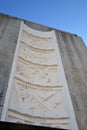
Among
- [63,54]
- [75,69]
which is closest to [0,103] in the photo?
[75,69]

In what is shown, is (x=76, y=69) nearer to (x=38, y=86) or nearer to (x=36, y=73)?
(x=36, y=73)

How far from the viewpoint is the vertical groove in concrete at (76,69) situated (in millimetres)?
3841

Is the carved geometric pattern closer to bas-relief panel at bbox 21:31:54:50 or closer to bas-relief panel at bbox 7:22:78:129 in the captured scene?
bas-relief panel at bbox 7:22:78:129

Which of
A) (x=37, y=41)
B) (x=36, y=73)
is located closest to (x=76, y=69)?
(x=36, y=73)

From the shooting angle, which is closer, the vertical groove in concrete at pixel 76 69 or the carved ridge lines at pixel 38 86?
the vertical groove in concrete at pixel 76 69

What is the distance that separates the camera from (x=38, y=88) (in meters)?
4.53

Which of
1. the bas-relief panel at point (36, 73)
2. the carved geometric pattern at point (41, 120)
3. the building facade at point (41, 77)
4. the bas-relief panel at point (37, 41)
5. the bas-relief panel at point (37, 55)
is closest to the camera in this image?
the carved geometric pattern at point (41, 120)

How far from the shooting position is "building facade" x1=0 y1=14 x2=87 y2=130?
3.66m

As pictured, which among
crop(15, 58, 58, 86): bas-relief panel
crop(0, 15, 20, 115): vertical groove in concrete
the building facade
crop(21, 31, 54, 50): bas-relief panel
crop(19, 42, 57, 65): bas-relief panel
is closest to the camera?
the building facade

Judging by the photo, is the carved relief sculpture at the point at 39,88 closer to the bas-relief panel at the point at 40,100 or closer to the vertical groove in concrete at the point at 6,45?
the bas-relief panel at the point at 40,100

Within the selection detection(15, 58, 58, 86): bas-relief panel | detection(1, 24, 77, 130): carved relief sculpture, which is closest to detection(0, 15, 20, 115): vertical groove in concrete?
detection(1, 24, 77, 130): carved relief sculpture

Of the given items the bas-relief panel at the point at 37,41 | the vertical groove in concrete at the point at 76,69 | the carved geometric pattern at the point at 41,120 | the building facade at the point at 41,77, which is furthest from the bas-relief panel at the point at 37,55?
the carved geometric pattern at the point at 41,120

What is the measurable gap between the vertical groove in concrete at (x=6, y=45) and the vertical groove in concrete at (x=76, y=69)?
5.38ft

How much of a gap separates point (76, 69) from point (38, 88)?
1443 millimetres
